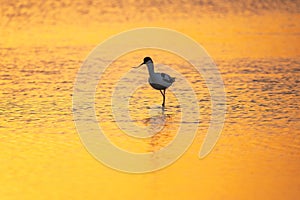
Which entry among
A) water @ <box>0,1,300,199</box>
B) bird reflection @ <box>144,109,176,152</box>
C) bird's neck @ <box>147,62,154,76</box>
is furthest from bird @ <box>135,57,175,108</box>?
bird reflection @ <box>144,109,176,152</box>

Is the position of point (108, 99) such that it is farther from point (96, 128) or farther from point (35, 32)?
point (35, 32)

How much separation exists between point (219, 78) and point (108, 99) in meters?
2.09

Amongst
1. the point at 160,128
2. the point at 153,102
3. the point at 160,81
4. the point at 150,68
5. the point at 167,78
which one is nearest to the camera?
the point at 160,128

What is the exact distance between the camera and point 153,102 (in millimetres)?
12930

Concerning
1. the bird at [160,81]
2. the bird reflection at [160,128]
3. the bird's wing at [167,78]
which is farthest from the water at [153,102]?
the bird's wing at [167,78]

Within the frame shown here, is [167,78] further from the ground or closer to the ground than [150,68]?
closer to the ground

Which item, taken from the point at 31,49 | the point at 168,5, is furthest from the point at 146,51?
the point at 168,5

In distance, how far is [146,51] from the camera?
16.4 m

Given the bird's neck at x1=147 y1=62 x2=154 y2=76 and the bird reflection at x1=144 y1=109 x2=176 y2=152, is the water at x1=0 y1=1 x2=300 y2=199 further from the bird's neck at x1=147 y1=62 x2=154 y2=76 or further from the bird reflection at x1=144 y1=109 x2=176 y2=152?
the bird's neck at x1=147 y1=62 x2=154 y2=76

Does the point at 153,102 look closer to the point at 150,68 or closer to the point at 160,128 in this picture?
the point at 150,68

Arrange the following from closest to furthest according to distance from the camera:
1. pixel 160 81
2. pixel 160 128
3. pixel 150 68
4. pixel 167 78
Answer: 1. pixel 160 128
2. pixel 160 81
3. pixel 167 78
4. pixel 150 68

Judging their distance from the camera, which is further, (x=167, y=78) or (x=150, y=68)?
(x=150, y=68)

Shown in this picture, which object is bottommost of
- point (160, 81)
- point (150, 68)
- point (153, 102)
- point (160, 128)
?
point (160, 128)

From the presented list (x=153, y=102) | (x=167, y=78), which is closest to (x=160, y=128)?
(x=153, y=102)
